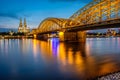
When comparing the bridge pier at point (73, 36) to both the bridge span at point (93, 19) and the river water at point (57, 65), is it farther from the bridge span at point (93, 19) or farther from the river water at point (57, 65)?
the river water at point (57, 65)

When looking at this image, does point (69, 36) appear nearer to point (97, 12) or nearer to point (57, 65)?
point (97, 12)

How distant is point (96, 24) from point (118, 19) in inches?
383

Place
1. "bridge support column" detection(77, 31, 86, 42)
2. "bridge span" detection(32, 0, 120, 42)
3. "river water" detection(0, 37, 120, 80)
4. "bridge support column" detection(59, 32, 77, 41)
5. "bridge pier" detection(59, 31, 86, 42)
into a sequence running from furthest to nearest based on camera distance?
"bridge support column" detection(77, 31, 86, 42), "bridge pier" detection(59, 31, 86, 42), "bridge support column" detection(59, 32, 77, 41), "bridge span" detection(32, 0, 120, 42), "river water" detection(0, 37, 120, 80)

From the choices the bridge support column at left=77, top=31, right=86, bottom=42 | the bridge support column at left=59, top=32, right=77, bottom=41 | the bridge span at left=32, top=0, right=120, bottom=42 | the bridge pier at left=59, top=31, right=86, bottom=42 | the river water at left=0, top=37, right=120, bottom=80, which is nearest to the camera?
the river water at left=0, top=37, right=120, bottom=80

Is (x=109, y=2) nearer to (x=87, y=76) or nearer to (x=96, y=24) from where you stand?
(x=96, y=24)

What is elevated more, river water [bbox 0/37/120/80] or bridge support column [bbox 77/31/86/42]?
bridge support column [bbox 77/31/86/42]

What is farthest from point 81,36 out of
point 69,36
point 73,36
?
point 69,36

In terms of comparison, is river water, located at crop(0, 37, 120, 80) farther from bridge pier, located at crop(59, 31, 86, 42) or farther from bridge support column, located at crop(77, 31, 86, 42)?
bridge support column, located at crop(77, 31, 86, 42)

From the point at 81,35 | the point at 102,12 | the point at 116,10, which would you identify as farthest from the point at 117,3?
the point at 81,35

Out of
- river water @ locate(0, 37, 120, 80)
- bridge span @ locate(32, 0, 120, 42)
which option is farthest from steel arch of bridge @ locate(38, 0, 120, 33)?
river water @ locate(0, 37, 120, 80)

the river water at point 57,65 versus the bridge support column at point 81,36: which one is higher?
the bridge support column at point 81,36

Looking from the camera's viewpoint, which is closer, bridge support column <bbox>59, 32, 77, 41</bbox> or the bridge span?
the bridge span

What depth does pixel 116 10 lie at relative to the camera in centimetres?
5644

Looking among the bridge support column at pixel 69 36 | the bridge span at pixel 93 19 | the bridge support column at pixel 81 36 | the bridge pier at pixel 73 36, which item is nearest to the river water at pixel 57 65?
the bridge span at pixel 93 19
